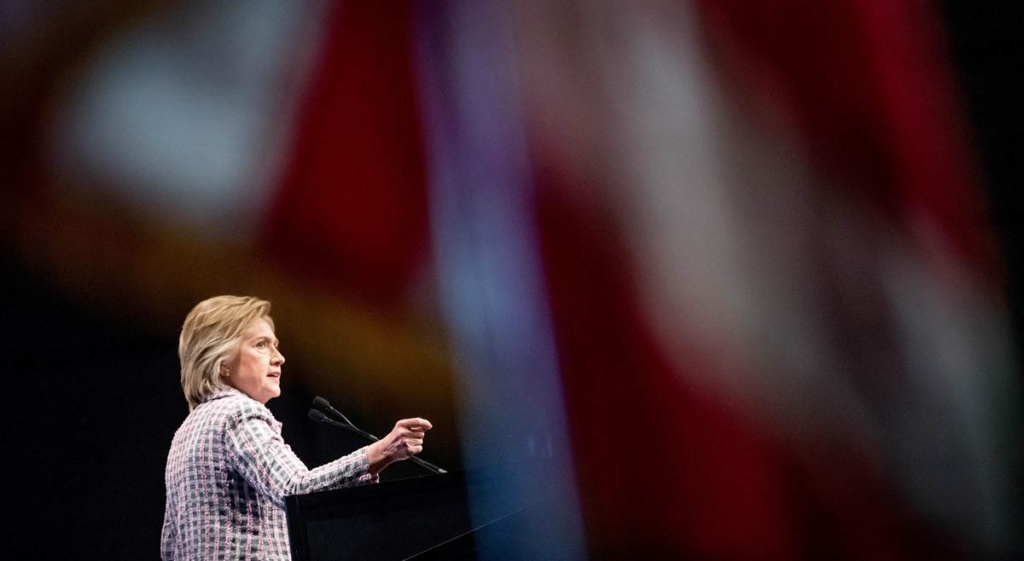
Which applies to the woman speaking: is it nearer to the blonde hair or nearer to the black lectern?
the blonde hair

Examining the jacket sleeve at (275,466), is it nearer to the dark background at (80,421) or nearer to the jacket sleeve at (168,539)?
the jacket sleeve at (168,539)

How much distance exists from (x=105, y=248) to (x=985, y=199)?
8.35ft

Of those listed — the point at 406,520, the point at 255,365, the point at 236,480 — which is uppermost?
the point at 255,365

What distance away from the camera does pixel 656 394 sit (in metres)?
2.06

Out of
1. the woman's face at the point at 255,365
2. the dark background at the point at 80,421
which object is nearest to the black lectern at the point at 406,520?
the woman's face at the point at 255,365

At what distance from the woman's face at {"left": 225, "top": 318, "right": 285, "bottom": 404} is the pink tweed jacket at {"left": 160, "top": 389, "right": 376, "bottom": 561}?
110 mm

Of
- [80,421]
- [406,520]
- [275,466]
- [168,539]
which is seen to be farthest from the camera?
[80,421]

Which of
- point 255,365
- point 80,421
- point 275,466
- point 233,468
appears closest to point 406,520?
point 275,466

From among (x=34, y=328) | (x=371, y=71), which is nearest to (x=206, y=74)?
(x=371, y=71)

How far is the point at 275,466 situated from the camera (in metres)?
1.79

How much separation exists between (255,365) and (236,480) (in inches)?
10.5

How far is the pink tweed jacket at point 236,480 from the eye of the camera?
1.80 metres

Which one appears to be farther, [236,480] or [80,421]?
[80,421]

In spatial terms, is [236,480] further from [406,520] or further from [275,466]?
[406,520]
